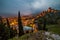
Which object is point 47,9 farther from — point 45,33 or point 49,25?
point 45,33

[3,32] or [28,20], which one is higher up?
[28,20]

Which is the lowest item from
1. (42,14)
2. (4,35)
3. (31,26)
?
(4,35)

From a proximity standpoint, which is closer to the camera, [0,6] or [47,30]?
[47,30]

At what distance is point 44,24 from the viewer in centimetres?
440

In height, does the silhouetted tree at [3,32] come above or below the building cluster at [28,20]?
below

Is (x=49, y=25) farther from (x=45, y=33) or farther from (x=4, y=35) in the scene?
(x=4, y=35)

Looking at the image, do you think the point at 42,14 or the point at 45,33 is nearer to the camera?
the point at 45,33

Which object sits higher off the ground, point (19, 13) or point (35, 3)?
point (35, 3)

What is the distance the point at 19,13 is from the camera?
4570mm

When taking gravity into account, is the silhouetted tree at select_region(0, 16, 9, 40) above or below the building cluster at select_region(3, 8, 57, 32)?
below

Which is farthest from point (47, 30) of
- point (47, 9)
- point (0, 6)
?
point (0, 6)

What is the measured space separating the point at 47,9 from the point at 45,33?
0.84 meters

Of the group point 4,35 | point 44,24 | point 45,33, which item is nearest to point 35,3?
point 44,24

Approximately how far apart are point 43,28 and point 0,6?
1.66 meters
